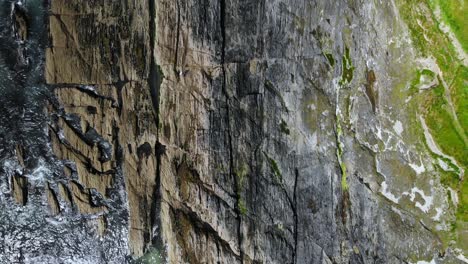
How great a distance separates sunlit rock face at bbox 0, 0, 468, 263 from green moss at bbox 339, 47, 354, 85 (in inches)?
1.4

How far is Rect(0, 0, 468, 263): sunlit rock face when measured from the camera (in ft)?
32.4

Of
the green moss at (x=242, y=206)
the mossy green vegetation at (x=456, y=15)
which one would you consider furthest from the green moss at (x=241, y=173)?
the mossy green vegetation at (x=456, y=15)

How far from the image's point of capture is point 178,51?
10.7 meters

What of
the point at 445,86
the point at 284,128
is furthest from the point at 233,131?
the point at 445,86

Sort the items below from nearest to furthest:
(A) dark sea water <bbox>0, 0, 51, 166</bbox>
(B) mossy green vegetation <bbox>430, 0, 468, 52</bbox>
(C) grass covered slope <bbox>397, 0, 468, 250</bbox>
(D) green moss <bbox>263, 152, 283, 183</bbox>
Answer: (B) mossy green vegetation <bbox>430, 0, 468, 52</bbox> → (C) grass covered slope <bbox>397, 0, 468, 250</bbox> → (D) green moss <bbox>263, 152, 283, 183</bbox> → (A) dark sea water <bbox>0, 0, 51, 166</bbox>

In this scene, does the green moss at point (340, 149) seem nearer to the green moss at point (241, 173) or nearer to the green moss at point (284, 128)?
the green moss at point (284, 128)

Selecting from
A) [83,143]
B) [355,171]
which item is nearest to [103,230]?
[83,143]

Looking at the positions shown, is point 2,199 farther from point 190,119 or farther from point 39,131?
point 190,119

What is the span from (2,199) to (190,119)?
499 cm

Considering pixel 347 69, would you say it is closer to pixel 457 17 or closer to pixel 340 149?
pixel 340 149

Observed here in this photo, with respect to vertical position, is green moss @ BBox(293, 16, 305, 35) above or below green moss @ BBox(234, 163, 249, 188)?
above

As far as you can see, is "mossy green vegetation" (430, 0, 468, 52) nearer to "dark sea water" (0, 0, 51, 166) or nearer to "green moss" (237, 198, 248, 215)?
"green moss" (237, 198, 248, 215)

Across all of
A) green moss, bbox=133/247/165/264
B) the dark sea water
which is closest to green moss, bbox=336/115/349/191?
green moss, bbox=133/247/165/264

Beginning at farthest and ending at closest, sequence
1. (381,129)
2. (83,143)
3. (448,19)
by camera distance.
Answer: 1. (83,143)
2. (381,129)
3. (448,19)
